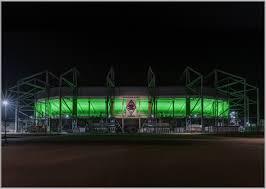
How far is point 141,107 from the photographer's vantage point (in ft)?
300

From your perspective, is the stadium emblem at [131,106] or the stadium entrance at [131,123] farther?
the stadium emblem at [131,106]

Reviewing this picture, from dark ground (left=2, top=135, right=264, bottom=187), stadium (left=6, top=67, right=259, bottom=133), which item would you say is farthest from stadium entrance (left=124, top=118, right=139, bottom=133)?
dark ground (left=2, top=135, right=264, bottom=187)

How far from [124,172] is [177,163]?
3.83 metres

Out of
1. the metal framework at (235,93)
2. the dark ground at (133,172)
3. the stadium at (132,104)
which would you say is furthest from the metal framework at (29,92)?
the dark ground at (133,172)

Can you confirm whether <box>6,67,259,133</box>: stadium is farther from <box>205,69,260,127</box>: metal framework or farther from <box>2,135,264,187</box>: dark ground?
<box>2,135,264,187</box>: dark ground

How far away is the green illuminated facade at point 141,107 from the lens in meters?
90.2

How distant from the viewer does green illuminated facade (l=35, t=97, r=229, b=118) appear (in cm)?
9019

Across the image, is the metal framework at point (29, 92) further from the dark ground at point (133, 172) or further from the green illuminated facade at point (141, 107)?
the dark ground at point (133, 172)

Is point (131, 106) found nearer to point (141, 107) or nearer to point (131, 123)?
point (141, 107)

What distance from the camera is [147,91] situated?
90.0 metres

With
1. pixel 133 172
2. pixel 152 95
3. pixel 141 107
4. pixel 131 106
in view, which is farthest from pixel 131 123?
pixel 133 172

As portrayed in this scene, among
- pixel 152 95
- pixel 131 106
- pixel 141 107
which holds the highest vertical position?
pixel 152 95

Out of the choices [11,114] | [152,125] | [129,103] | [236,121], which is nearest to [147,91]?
[129,103]

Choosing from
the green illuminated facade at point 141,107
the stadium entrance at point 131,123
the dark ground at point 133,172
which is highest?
the green illuminated facade at point 141,107
